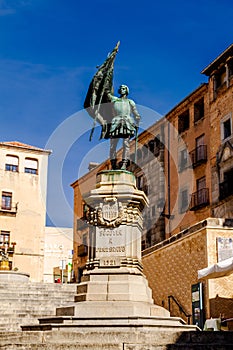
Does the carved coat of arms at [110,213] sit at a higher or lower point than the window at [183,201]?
lower

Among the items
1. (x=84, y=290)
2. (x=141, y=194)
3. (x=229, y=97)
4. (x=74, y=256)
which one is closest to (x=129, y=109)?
(x=141, y=194)

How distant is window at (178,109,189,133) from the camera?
37562 millimetres

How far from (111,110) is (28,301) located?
8.74m

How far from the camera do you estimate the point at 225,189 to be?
31.6 m

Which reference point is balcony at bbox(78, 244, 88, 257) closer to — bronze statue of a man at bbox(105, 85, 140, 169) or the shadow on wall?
bronze statue of a man at bbox(105, 85, 140, 169)

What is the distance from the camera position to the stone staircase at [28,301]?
1788cm

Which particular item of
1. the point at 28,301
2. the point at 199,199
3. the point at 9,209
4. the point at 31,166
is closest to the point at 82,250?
the point at 9,209

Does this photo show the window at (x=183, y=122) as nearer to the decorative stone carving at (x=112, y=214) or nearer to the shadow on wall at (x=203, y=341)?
the decorative stone carving at (x=112, y=214)

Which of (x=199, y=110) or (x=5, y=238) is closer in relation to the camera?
(x=199, y=110)

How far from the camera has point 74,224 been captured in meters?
53.6

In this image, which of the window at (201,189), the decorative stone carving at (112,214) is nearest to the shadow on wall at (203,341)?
the decorative stone carving at (112,214)

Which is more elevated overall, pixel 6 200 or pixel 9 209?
pixel 6 200

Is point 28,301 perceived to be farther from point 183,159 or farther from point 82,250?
point 82,250

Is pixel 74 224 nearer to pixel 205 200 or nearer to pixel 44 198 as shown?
pixel 44 198
